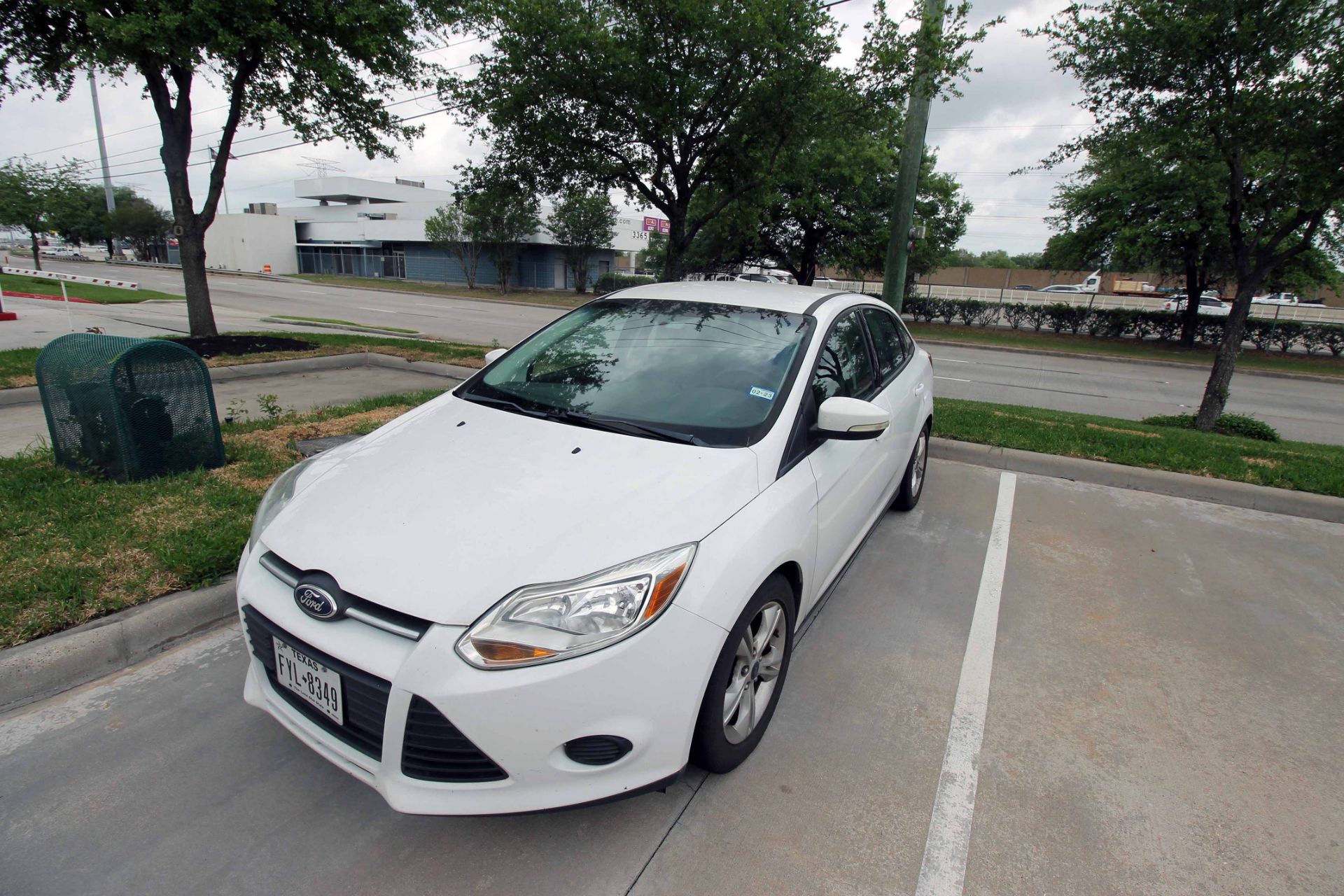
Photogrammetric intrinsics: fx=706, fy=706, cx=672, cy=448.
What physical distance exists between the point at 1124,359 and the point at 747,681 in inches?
881

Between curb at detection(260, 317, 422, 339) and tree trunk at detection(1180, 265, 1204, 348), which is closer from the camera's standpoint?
curb at detection(260, 317, 422, 339)

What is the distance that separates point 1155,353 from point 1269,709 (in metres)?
23.1

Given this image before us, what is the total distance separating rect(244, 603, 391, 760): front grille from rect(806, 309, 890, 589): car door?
1.70 m

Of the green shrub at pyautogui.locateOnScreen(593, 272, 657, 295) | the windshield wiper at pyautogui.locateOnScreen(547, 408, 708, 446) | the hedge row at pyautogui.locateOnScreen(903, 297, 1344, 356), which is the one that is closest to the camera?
the windshield wiper at pyautogui.locateOnScreen(547, 408, 708, 446)

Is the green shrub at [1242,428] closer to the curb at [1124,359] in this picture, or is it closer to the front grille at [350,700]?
the curb at [1124,359]

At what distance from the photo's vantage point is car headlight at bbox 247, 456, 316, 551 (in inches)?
99.3

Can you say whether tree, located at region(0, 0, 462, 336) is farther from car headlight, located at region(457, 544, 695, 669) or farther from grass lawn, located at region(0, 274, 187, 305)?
grass lawn, located at region(0, 274, 187, 305)

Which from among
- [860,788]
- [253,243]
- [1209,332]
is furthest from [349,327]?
[253,243]

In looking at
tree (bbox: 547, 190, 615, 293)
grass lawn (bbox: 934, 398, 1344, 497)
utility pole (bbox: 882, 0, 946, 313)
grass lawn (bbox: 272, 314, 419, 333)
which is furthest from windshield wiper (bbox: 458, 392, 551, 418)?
tree (bbox: 547, 190, 615, 293)

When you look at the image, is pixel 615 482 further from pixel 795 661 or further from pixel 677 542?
pixel 795 661

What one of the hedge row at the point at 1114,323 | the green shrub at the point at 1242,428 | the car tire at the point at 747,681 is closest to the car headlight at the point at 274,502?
the car tire at the point at 747,681

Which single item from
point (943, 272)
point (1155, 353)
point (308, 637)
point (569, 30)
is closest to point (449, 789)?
point (308, 637)

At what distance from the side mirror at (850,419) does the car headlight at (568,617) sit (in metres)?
1.14

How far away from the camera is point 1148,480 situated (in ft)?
19.2
